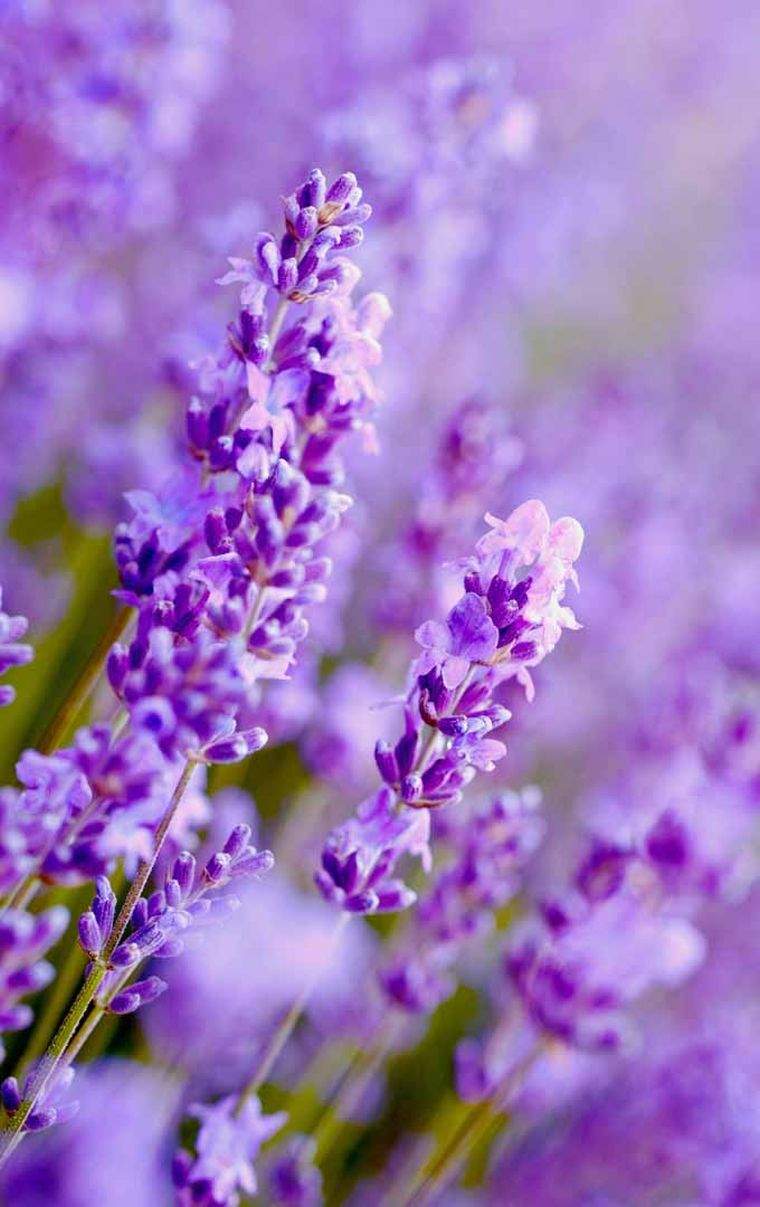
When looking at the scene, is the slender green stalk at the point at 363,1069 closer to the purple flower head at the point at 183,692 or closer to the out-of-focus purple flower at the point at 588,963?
the out-of-focus purple flower at the point at 588,963

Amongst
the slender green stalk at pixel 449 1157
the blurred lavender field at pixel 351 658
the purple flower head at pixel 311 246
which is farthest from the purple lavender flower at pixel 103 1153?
the purple flower head at pixel 311 246

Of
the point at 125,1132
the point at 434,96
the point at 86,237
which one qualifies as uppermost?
the point at 434,96

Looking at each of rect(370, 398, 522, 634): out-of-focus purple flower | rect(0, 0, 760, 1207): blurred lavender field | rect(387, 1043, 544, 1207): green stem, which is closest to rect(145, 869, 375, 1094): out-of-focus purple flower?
rect(0, 0, 760, 1207): blurred lavender field

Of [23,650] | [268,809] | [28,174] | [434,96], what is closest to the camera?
[23,650]

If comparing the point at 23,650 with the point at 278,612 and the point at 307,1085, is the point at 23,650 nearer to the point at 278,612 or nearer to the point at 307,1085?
the point at 278,612

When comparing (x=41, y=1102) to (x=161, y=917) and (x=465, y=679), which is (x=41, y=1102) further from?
(x=465, y=679)

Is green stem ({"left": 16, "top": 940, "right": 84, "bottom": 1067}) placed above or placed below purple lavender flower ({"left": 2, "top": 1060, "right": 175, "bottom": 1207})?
above

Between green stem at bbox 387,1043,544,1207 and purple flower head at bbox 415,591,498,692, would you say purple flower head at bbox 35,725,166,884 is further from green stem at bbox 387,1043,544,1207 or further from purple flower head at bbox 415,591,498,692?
green stem at bbox 387,1043,544,1207

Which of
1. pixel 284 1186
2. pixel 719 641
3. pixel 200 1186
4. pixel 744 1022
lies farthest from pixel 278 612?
pixel 719 641
